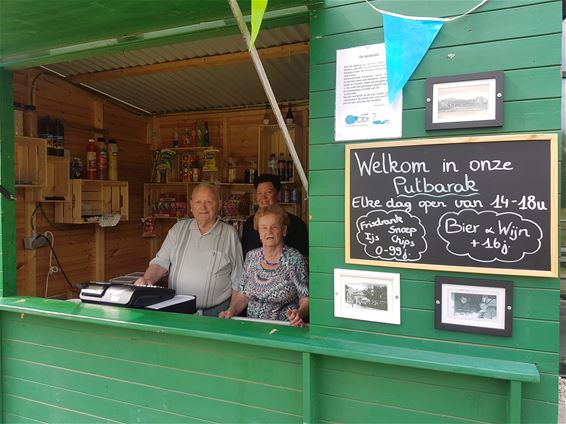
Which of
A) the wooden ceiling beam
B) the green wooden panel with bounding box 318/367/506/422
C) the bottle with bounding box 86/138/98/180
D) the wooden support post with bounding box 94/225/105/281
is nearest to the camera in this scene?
the green wooden panel with bounding box 318/367/506/422

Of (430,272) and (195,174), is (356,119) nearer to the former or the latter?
(430,272)

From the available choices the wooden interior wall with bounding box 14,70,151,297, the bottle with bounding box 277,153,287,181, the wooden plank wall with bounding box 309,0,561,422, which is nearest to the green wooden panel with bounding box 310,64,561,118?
the wooden plank wall with bounding box 309,0,561,422

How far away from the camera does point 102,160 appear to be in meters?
4.27

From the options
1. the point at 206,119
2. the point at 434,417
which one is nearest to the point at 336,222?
the point at 434,417

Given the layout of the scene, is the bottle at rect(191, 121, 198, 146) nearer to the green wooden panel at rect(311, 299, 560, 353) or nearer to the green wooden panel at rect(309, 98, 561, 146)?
the green wooden panel at rect(311, 299, 560, 353)

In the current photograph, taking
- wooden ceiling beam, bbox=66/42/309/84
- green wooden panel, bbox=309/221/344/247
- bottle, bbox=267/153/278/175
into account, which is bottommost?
green wooden panel, bbox=309/221/344/247

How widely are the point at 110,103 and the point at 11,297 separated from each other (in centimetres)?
267

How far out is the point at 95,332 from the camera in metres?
2.15

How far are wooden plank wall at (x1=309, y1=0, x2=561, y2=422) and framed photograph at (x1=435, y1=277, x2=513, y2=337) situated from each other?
0.03 m

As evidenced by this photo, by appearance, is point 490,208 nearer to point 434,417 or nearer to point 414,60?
point 414,60

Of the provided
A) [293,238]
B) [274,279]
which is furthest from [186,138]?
[274,279]

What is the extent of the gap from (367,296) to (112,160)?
3.66 meters

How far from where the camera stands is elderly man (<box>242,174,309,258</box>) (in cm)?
306

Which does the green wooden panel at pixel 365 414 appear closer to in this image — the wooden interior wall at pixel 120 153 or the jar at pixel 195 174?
the wooden interior wall at pixel 120 153
